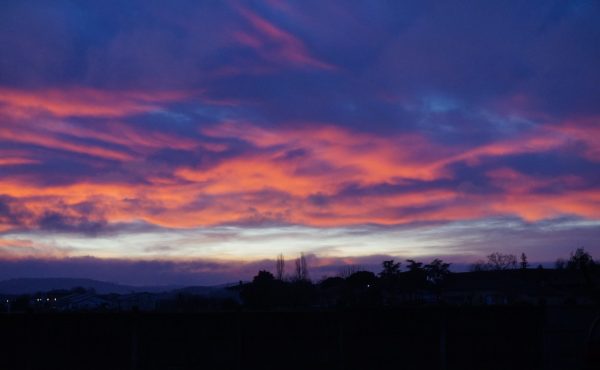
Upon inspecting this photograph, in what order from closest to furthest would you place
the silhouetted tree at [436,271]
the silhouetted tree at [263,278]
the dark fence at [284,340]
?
the dark fence at [284,340], the silhouetted tree at [263,278], the silhouetted tree at [436,271]

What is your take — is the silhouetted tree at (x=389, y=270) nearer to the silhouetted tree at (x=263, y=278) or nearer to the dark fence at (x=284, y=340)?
the silhouetted tree at (x=263, y=278)

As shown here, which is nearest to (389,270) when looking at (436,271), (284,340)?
(436,271)

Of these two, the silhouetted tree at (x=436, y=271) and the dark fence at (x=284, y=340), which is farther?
the silhouetted tree at (x=436, y=271)

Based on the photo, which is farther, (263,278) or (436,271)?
(436,271)


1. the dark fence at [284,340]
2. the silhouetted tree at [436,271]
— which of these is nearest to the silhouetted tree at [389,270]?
the silhouetted tree at [436,271]

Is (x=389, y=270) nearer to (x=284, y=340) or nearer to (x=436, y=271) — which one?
(x=436, y=271)

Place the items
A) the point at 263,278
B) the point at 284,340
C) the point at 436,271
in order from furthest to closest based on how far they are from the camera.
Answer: the point at 436,271 < the point at 263,278 < the point at 284,340

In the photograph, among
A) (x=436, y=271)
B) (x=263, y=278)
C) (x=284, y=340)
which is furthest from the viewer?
(x=436, y=271)

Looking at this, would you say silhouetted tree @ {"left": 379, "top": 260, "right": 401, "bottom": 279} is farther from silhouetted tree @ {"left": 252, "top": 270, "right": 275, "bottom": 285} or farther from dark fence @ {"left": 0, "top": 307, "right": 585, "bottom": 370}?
dark fence @ {"left": 0, "top": 307, "right": 585, "bottom": 370}

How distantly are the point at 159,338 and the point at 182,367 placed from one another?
0.88m

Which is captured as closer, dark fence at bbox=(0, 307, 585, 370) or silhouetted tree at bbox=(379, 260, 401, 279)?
dark fence at bbox=(0, 307, 585, 370)

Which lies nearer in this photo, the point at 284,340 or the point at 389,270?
the point at 284,340

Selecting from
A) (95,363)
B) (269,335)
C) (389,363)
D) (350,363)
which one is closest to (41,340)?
(95,363)

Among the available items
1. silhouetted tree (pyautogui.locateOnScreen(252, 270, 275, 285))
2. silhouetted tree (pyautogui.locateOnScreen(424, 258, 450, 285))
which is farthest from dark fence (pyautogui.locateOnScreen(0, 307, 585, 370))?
silhouetted tree (pyautogui.locateOnScreen(424, 258, 450, 285))
